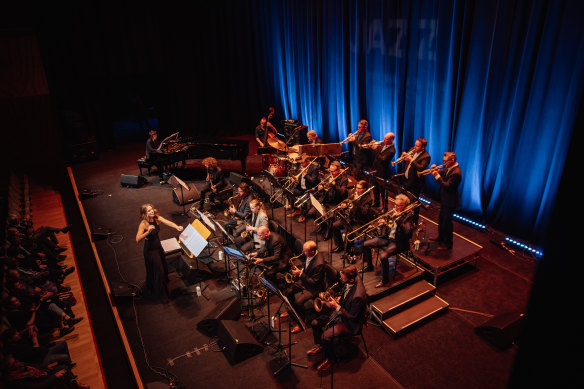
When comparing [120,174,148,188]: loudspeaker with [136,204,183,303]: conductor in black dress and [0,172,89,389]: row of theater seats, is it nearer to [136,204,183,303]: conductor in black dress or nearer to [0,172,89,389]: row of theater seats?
[0,172,89,389]: row of theater seats

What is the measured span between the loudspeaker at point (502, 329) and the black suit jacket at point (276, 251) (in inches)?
122

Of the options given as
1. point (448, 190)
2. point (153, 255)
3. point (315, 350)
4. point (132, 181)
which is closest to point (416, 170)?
point (448, 190)

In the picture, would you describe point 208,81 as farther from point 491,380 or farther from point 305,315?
point 491,380

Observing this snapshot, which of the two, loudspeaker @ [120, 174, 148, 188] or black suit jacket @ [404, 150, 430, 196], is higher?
black suit jacket @ [404, 150, 430, 196]

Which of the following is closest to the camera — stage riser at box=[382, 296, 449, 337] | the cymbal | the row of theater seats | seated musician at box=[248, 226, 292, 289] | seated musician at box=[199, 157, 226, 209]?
the row of theater seats

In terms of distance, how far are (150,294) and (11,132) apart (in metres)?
9.28

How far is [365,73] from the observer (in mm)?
11047

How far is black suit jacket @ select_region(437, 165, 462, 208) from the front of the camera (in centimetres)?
679

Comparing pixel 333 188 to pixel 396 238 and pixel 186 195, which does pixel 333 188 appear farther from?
pixel 186 195

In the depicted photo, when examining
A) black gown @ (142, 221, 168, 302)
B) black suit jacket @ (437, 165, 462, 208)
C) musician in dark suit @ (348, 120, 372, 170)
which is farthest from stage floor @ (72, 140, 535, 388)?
musician in dark suit @ (348, 120, 372, 170)

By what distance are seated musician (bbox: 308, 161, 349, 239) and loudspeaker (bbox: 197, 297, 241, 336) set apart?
2475 mm

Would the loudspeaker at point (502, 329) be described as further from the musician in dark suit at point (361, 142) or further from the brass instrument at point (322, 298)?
the musician in dark suit at point (361, 142)

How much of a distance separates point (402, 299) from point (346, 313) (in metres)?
1.52

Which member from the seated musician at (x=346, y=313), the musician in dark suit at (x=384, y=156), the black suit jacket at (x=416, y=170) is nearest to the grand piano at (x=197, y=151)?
the musician in dark suit at (x=384, y=156)
